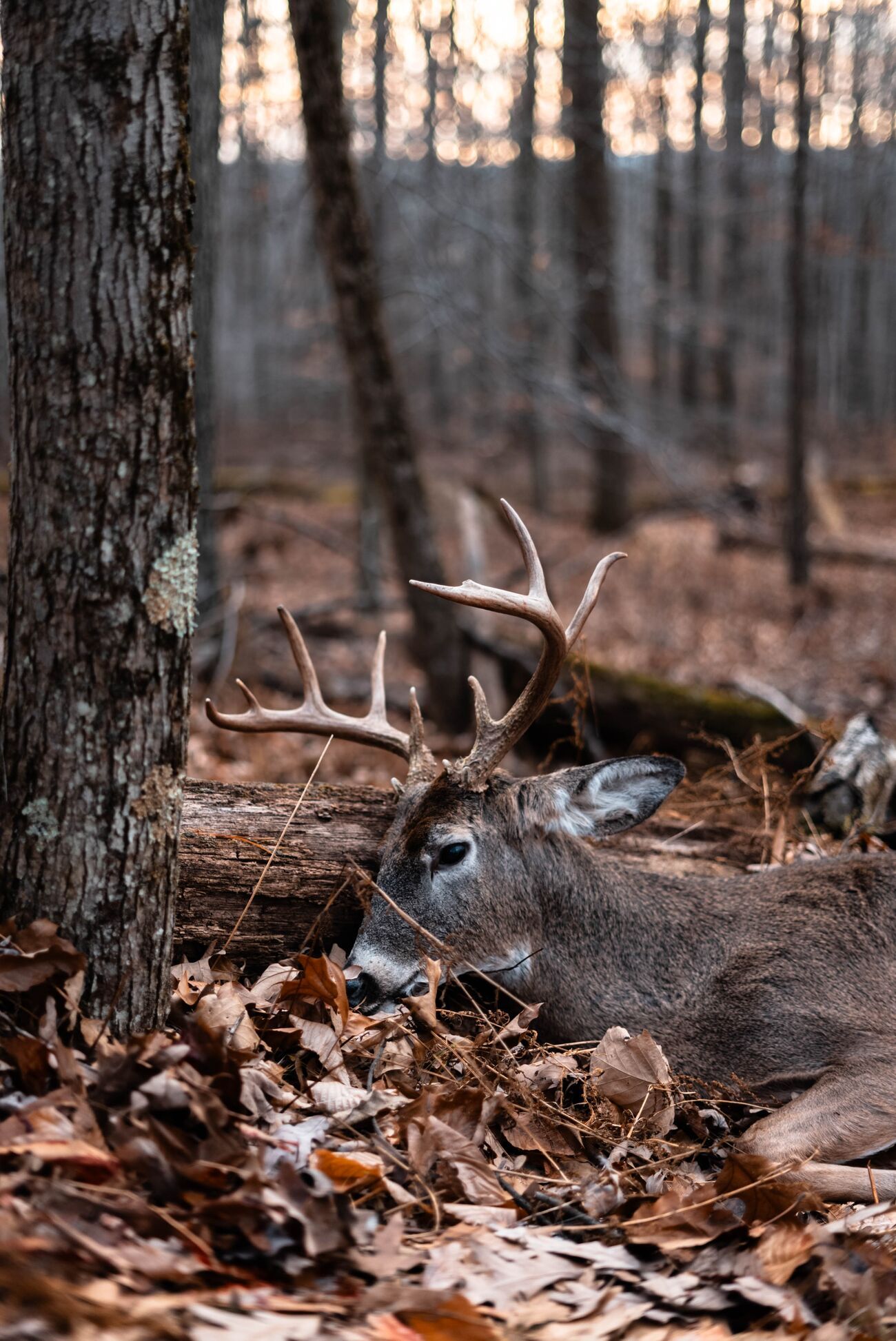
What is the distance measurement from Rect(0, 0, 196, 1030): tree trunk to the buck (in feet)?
3.80

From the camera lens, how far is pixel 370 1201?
9.77ft

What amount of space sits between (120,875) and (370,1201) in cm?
111

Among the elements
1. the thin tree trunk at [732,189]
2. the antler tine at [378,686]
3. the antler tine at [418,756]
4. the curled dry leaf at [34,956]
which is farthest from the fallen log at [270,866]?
the thin tree trunk at [732,189]

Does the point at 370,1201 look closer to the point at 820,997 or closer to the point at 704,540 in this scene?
the point at 820,997

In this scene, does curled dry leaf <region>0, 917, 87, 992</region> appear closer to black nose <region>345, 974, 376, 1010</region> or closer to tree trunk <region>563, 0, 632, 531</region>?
black nose <region>345, 974, 376, 1010</region>

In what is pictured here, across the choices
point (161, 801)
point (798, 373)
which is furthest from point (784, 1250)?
point (798, 373)

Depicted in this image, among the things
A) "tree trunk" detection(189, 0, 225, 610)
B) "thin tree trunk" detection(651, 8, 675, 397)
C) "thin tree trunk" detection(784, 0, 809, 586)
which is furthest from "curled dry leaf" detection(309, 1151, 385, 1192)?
"thin tree trunk" detection(651, 8, 675, 397)

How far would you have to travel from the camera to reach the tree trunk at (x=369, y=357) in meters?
7.77

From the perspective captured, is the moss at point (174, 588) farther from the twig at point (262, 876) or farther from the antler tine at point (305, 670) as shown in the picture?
the antler tine at point (305, 670)

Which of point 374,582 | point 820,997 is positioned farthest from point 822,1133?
point 374,582

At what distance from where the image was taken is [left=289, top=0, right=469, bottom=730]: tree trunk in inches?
306

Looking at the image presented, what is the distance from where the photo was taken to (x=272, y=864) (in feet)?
14.3

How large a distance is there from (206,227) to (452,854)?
21.0 feet

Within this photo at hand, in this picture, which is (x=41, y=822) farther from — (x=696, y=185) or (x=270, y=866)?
(x=696, y=185)
